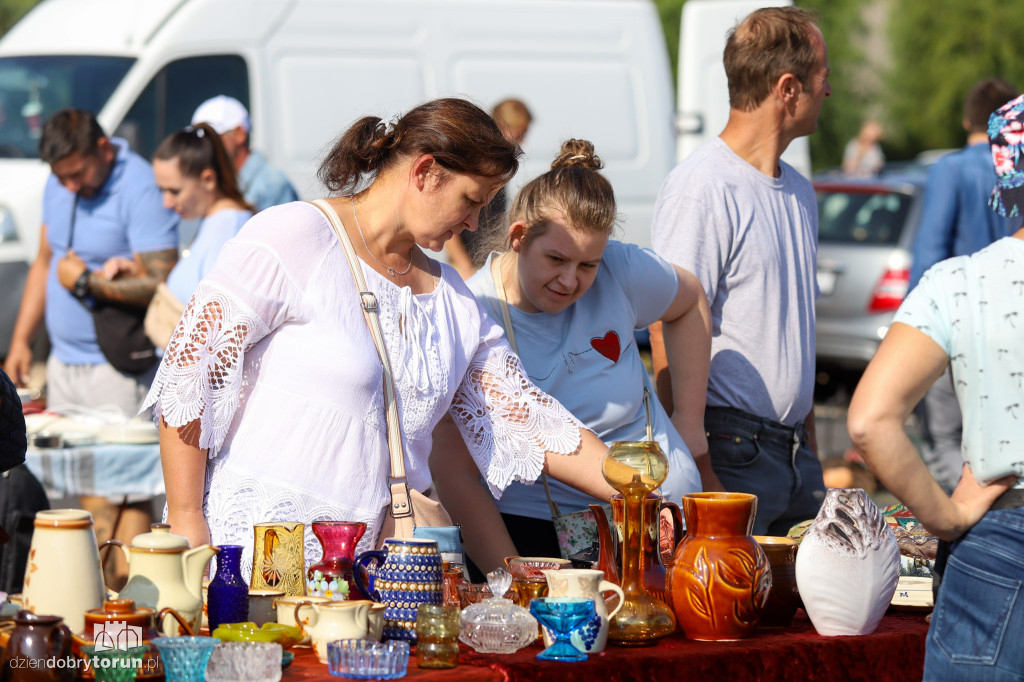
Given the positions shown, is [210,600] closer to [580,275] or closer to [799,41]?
[580,275]

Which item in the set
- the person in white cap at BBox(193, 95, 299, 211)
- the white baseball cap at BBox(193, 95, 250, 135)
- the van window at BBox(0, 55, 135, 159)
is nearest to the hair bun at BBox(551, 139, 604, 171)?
the person in white cap at BBox(193, 95, 299, 211)

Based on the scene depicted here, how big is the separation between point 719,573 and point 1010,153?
33.5 inches

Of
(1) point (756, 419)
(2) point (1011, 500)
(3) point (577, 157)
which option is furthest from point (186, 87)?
(2) point (1011, 500)

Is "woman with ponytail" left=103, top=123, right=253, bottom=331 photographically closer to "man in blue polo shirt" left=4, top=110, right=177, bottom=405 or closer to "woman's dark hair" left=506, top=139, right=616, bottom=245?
"man in blue polo shirt" left=4, top=110, right=177, bottom=405

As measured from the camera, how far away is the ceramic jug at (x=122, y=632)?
67.4 inches

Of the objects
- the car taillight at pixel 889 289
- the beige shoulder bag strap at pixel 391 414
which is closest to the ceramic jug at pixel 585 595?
the beige shoulder bag strap at pixel 391 414

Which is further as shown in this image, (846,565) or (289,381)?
(289,381)

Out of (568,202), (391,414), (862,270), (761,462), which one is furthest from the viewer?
(862,270)

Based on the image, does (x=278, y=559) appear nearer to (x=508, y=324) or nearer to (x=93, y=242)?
(x=508, y=324)

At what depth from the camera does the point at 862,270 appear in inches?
342

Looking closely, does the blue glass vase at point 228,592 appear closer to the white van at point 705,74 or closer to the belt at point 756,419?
the belt at point 756,419

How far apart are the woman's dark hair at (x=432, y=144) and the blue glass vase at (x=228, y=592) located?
2.72ft

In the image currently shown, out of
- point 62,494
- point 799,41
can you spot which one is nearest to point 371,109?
point 62,494

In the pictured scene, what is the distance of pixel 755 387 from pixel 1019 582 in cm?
128
